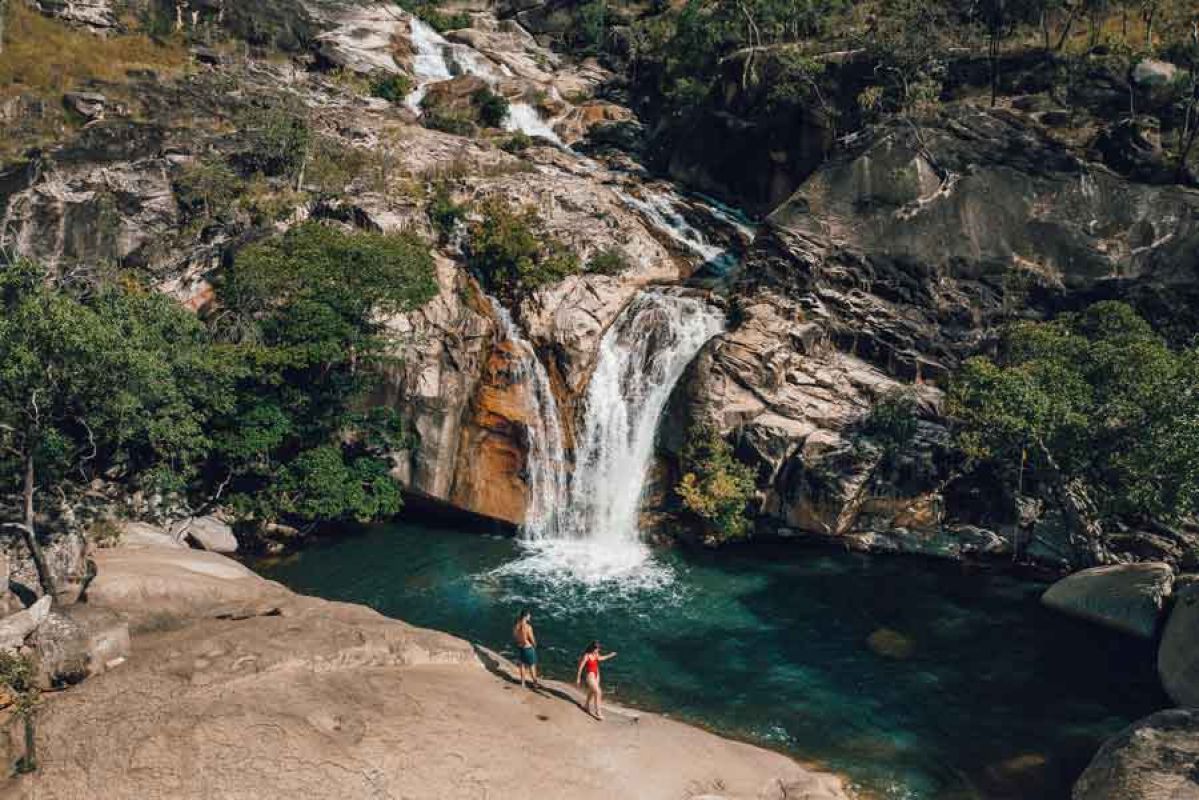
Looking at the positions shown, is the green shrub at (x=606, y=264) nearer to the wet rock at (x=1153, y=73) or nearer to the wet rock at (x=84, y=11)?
the wet rock at (x=1153, y=73)

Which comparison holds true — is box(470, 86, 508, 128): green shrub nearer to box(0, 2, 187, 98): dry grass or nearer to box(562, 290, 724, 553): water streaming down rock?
box(0, 2, 187, 98): dry grass

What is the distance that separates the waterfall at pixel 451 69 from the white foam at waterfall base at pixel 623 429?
104 ft

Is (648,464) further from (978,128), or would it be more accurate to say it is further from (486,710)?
(978,128)

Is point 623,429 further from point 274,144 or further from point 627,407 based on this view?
point 274,144

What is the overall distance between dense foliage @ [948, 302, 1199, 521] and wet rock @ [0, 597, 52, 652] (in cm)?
2986

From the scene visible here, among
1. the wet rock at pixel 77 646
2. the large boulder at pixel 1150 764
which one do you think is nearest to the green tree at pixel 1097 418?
the large boulder at pixel 1150 764

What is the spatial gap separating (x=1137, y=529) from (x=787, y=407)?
1499 centimetres

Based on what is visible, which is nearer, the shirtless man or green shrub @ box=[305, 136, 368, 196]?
the shirtless man

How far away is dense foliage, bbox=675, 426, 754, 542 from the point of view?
3391cm

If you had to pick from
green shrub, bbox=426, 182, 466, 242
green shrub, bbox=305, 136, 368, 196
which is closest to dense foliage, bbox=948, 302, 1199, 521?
green shrub, bbox=426, 182, 466, 242

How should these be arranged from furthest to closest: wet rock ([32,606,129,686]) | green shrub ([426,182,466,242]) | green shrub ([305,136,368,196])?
green shrub ([305,136,368,196]) < green shrub ([426,182,466,242]) < wet rock ([32,606,129,686])

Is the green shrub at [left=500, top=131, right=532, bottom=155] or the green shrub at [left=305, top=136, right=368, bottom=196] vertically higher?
the green shrub at [left=500, top=131, right=532, bottom=155]

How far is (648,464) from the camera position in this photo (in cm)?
3744

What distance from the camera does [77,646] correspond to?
59.7 ft
